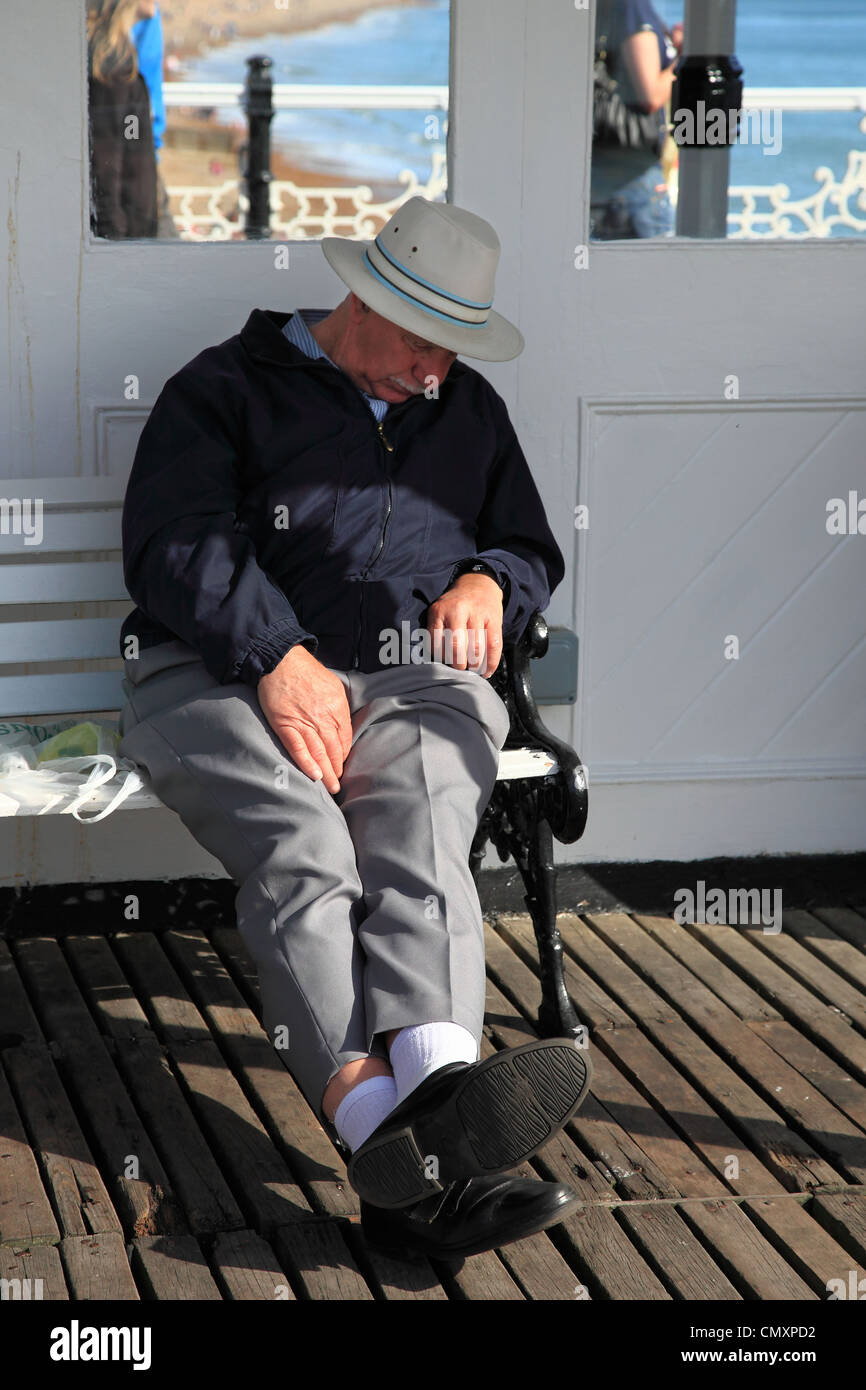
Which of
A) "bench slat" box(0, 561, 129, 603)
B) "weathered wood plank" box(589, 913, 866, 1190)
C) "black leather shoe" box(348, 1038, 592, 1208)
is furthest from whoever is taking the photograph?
"bench slat" box(0, 561, 129, 603)

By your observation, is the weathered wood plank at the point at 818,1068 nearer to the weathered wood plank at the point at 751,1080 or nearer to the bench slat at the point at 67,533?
the weathered wood plank at the point at 751,1080

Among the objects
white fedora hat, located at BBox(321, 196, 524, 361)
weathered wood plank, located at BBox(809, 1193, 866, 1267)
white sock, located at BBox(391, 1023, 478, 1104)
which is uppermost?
white fedora hat, located at BBox(321, 196, 524, 361)

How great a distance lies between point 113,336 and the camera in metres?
3.15

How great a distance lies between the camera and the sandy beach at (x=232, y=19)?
3203 mm

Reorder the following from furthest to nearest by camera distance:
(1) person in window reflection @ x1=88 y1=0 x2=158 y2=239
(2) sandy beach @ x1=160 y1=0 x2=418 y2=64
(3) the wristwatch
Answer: (2) sandy beach @ x1=160 y1=0 x2=418 y2=64
(1) person in window reflection @ x1=88 y1=0 x2=158 y2=239
(3) the wristwatch

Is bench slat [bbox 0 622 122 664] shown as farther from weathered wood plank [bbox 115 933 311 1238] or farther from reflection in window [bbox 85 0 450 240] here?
reflection in window [bbox 85 0 450 240]

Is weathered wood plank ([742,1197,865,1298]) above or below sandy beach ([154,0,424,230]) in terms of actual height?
below

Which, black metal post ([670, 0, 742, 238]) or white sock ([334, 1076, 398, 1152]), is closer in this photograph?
white sock ([334, 1076, 398, 1152])

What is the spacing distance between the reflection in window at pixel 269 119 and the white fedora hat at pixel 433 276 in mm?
603

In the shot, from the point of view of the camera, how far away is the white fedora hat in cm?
266

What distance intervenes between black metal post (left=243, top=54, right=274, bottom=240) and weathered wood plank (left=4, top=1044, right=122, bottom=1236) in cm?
172

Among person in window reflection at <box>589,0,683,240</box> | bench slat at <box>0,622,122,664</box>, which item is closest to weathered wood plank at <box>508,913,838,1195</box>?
bench slat at <box>0,622,122,664</box>

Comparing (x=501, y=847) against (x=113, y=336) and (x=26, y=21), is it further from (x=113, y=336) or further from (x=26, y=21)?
(x=26, y=21)
